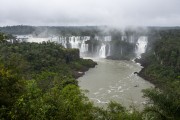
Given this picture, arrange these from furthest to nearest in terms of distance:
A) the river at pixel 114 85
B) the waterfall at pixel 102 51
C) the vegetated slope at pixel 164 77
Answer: the waterfall at pixel 102 51 < the river at pixel 114 85 < the vegetated slope at pixel 164 77

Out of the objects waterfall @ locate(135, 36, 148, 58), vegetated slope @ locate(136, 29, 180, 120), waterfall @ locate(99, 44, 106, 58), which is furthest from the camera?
waterfall @ locate(99, 44, 106, 58)

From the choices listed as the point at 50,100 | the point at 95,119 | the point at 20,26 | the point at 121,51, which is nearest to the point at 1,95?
the point at 50,100

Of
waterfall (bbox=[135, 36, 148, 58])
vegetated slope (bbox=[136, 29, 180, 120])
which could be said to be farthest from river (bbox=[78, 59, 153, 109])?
waterfall (bbox=[135, 36, 148, 58])

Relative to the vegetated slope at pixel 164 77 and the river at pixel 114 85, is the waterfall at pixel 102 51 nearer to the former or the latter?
the vegetated slope at pixel 164 77

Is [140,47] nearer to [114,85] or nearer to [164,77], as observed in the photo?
[164,77]

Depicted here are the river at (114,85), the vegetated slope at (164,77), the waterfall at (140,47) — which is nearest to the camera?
the vegetated slope at (164,77)

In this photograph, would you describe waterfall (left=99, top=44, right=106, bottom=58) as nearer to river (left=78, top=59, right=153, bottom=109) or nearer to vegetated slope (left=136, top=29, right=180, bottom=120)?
vegetated slope (left=136, top=29, right=180, bottom=120)

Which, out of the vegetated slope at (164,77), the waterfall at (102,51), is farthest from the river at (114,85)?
the waterfall at (102,51)
